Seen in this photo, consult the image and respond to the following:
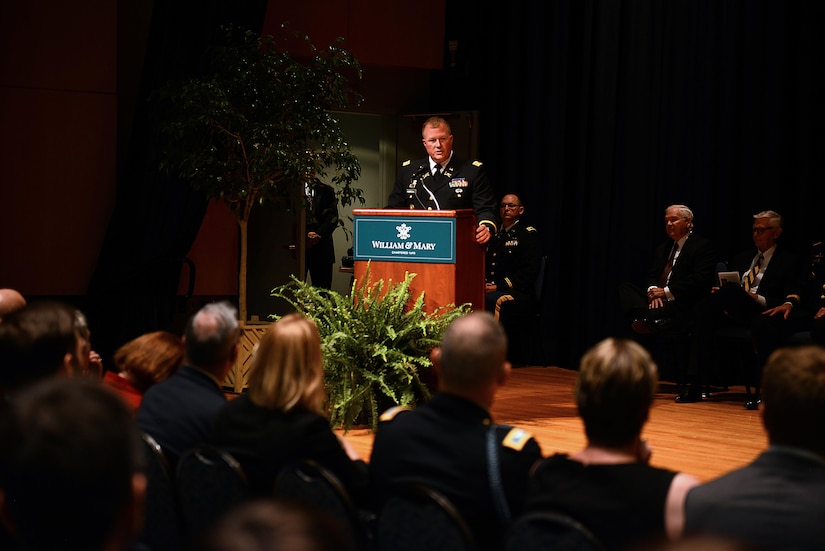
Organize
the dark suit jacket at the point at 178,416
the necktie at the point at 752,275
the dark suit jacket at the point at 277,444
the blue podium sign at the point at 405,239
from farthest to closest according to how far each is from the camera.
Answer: the necktie at the point at 752,275, the blue podium sign at the point at 405,239, the dark suit jacket at the point at 178,416, the dark suit jacket at the point at 277,444

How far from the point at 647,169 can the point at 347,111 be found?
10.2 ft

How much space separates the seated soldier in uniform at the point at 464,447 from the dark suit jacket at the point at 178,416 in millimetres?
616

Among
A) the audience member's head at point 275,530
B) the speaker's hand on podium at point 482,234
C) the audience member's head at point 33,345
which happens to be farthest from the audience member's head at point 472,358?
the speaker's hand on podium at point 482,234

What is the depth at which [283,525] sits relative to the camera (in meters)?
1.01

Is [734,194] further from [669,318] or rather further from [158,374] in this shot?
[158,374]

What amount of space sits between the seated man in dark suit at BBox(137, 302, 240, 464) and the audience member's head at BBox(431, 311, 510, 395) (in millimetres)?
740

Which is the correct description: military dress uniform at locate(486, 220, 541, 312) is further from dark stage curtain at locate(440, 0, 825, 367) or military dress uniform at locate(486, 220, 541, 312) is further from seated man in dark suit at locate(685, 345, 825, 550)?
seated man in dark suit at locate(685, 345, 825, 550)

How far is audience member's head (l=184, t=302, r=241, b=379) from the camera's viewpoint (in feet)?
10.7

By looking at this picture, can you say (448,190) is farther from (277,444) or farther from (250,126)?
(277,444)

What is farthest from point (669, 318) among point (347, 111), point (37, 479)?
point (37, 479)

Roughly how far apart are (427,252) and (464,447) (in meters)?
3.74

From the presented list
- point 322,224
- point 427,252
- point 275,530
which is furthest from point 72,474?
point 322,224

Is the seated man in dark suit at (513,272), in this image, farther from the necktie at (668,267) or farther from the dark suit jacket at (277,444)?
the dark suit jacket at (277,444)

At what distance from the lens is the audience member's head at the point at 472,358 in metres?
2.79
